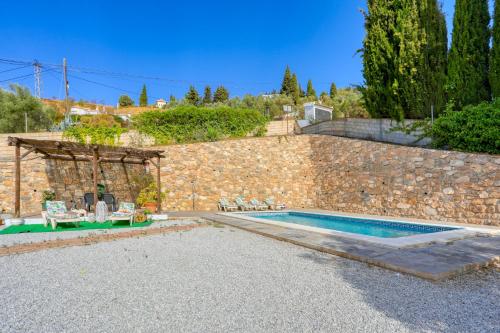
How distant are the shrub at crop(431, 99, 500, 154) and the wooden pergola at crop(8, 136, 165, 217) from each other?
36.1 ft

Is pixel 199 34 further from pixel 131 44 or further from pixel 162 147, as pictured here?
pixel 162 147

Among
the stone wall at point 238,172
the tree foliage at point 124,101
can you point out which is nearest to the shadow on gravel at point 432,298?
the stone wall at point 238,172

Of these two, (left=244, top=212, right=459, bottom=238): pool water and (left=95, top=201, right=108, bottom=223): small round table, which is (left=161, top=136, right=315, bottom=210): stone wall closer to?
(left=244, top=212, right=459, bottom=238): pool water

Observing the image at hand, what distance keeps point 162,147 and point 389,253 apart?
12642mm

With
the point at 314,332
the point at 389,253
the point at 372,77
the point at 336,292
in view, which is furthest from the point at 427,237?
the point at 372,77

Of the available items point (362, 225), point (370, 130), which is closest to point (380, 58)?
point (370, 130)

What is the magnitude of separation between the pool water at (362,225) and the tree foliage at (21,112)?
2141 cm

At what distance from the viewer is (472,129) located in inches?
405

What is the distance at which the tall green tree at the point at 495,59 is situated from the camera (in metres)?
11.0

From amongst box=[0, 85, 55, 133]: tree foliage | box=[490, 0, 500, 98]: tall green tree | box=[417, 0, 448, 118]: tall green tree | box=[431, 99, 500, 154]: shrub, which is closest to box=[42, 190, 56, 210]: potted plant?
box=[0, 85, 55, 133]: tree foliage

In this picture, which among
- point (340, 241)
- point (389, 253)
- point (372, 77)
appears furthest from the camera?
point (372, 77)

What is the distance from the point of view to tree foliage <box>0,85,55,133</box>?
24.0m

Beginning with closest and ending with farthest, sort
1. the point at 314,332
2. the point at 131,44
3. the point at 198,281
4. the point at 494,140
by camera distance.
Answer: the point at 314,332, the point at 198,281, the point at 494,140, the point at 131,44

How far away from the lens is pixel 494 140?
9.71 m
